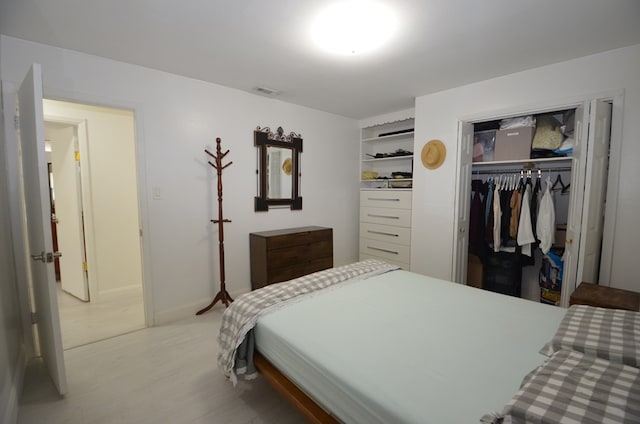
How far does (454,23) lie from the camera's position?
6.04 feet

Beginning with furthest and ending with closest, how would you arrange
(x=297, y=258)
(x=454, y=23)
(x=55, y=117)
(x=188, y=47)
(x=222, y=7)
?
(x=297, y=258)
(x=55, y=117)
(x=188, y=47)
(x=454, y=23)
(x=222, y=7)

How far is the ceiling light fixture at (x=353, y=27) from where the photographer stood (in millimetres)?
1679

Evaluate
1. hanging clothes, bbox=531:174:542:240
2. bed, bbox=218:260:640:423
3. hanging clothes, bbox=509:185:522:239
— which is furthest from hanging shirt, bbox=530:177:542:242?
bed, bbox=218:260:640:423

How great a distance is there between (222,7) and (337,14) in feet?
2.21

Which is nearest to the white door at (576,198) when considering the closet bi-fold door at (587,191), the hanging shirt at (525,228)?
the closet bi-fold door at (587,191)

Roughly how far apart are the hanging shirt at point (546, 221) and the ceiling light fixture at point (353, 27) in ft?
7.24

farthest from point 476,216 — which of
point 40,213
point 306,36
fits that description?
point 40,213

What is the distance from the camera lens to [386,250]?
3.96 m

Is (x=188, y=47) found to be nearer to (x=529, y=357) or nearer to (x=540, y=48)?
(x=540, y=48)

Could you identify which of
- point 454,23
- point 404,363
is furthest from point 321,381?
point 454,23

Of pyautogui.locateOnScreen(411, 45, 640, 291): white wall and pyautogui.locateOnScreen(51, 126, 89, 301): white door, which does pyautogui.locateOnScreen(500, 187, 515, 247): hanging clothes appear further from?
pyautogui.locateOnScreen(51, 126, 89, 301): white door

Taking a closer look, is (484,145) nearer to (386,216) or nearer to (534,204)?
(534,204)

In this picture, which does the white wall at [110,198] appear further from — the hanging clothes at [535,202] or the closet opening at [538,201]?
the hanging clothes at [535,202]

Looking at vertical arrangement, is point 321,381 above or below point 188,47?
below
